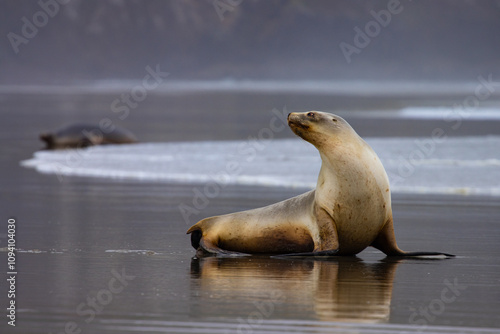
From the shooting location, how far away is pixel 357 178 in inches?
314

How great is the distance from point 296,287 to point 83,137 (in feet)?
61.2

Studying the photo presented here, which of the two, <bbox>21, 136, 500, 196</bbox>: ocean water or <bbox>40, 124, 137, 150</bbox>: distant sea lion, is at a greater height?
<bbox>40, 124, 137, 150</bbox>: distant sea lion

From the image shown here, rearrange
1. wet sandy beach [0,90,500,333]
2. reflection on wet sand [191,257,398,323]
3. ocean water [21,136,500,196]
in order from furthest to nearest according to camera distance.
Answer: ocean water [21,136,500,196] → reflection on wet sand [191,257,398,323] → wet sandy beach [0,90,500,333]

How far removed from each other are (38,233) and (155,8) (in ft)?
567

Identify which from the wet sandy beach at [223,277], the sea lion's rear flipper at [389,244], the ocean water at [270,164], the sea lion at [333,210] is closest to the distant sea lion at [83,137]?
the ocean water at [270,164]

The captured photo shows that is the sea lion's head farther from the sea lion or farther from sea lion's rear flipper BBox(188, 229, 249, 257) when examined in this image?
sea lion's rear flipper BBox(188, 229, 249, 257)

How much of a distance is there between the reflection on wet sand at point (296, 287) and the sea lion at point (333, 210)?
21cm

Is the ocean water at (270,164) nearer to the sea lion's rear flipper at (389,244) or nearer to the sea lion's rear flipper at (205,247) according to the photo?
the sea lion's rear flipper at (389,244)

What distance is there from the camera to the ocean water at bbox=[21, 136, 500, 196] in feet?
46.2

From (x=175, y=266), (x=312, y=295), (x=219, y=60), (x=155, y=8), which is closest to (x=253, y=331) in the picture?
(x=312, y=295)

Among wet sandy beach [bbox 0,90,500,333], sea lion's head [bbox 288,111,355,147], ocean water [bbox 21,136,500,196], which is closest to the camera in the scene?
wet sandy beach [bbox 0,90,500,333]

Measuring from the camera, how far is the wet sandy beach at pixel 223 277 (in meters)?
5.71

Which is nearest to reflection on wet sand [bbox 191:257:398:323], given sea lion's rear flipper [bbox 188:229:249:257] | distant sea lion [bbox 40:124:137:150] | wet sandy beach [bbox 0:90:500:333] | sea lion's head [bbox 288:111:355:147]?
wet sandy beach [bbox 0:90:500:333]

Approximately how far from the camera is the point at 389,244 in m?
8.23
